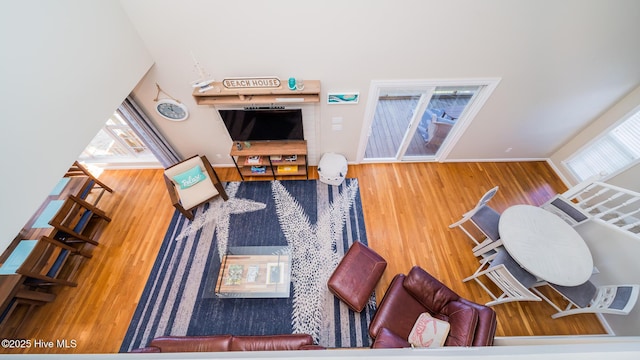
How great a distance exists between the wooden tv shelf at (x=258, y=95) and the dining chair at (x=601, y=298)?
355cm

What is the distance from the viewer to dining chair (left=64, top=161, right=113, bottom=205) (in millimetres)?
3406

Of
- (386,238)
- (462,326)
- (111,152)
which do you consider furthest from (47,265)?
(462,326)

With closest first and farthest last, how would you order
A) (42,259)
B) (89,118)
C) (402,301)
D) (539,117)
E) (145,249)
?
(89,118), (402,301), (42,259), (145,249), (539,117)

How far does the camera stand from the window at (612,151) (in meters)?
3.32

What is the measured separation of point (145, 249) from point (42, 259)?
3.28 feet

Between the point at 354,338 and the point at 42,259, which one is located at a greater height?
the point at 42,259

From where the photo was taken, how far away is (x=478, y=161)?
14.8 feet

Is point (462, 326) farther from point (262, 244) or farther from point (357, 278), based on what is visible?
point (262, 244)

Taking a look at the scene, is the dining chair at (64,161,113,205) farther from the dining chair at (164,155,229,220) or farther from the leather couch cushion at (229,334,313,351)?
the leather couch cushion at (229,334,313,351)

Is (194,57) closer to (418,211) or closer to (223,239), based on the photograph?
(223,239)

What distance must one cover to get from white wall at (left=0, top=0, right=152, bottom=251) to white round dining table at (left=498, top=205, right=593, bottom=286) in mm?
4531

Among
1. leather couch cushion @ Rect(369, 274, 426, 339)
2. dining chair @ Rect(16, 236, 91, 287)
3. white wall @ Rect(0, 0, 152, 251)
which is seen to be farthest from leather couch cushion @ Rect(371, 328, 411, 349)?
dining chair @ Rect(16, 236, 91, 287)

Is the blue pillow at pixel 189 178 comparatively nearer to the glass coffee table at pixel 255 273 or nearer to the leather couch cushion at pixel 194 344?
the glass coffee table at pixel 255 273

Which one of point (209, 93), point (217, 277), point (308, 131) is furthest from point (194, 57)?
point (217, 277)
